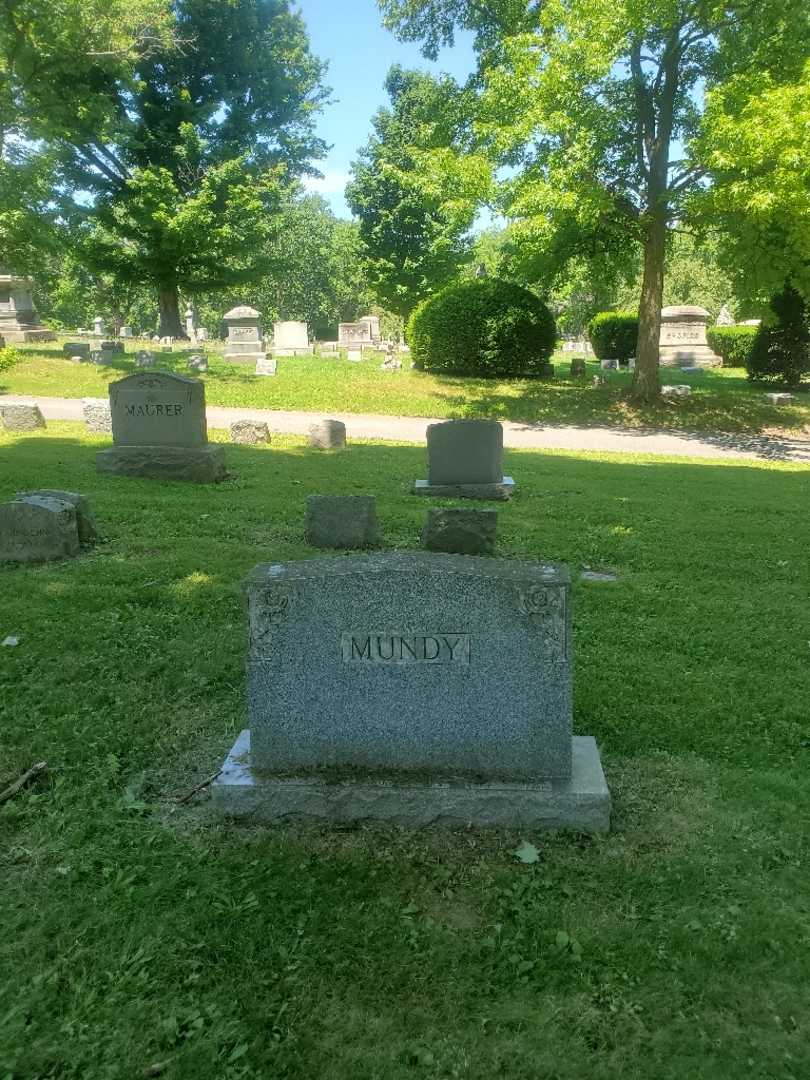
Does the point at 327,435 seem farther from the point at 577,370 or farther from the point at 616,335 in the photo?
the point at 616,335

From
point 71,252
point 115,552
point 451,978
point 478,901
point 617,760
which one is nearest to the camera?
point 451,978

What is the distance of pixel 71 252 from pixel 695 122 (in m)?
19.7

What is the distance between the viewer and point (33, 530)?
21.7 feet

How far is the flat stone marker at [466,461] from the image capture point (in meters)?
10.0

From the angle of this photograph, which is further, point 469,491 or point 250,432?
point 250,432

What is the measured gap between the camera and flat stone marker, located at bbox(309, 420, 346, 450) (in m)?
13.7

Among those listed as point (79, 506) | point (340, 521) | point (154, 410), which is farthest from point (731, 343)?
point (79, 506)

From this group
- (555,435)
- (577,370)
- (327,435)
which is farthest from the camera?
(577,370)

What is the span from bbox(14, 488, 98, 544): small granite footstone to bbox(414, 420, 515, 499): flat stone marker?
13.9 feet

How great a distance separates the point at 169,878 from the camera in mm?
3176

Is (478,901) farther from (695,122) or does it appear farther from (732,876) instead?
(695,122)

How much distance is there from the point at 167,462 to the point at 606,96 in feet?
47.2

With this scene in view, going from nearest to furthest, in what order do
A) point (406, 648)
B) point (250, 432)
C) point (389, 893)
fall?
point (389, 893), point (406, 648), point (250, 432)

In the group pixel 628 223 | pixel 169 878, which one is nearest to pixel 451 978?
pixel 169 878
